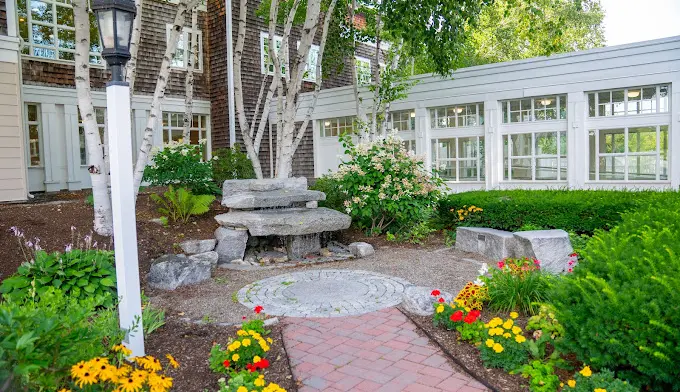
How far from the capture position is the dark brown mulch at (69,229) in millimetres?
6191

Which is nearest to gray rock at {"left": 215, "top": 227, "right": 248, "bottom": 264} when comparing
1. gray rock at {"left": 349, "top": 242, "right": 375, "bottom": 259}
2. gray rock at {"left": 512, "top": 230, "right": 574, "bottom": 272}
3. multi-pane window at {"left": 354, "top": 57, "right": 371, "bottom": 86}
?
gray rock at {"left": 349, "top": 242, "right": 375, "bottom": 259}

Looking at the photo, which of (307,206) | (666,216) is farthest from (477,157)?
(666,216)

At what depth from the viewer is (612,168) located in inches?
451

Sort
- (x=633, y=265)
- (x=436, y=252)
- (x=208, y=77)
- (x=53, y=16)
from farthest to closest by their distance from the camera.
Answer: (x=208, y=77) < (x=53, y=16) < (x=436, y=252) < (x=633, y=265)

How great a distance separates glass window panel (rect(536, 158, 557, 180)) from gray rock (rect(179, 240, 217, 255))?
8836 mm

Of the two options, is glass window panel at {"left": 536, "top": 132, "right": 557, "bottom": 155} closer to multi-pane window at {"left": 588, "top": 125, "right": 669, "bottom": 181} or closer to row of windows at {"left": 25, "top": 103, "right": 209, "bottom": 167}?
multi-pane window at {"left": 588, "top": 125, "right": 669, "bottom": 181}

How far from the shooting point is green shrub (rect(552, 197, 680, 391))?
8.04ft

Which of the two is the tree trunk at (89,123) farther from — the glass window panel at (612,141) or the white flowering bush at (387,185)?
the glass window panel at (612,141)

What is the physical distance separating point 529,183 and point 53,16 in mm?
13497

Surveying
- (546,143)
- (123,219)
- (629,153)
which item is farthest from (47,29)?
(629,153)

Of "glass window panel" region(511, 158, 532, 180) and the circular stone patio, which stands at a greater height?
"glass window panel" region(511, 158, 532, 180)

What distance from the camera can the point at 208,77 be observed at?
16953 millimetres

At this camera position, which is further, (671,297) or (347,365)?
(347,365)

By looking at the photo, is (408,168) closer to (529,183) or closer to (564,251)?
(564,251)
